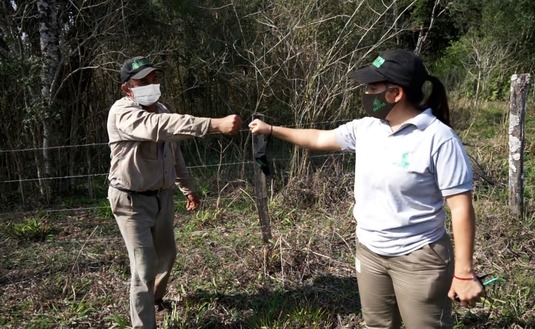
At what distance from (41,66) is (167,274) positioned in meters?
4.23

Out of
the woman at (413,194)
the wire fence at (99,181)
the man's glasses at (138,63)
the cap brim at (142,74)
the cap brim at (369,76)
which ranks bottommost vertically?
the wire fence at (99,181)

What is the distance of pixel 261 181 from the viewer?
380 centimetres

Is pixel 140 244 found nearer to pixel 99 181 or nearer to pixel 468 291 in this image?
pixel 468 291

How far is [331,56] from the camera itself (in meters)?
6.23

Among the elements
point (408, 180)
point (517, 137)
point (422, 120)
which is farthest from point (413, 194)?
point (517, 137)

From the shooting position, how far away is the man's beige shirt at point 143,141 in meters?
2.72

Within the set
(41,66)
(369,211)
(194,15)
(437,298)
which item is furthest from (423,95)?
(194,15)

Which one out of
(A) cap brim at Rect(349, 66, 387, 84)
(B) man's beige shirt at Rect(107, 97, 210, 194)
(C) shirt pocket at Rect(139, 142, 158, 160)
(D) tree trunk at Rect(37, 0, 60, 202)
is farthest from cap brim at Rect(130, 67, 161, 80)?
(D) tree trunk at Rect(37, 0, 60, 202)

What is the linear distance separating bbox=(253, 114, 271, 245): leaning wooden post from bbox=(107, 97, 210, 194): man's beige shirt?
55 cm

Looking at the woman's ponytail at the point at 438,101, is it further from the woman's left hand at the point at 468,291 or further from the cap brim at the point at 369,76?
the woman's left hand at the point at 468,291

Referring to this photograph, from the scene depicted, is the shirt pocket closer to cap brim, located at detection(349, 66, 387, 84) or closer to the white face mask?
the white face mask

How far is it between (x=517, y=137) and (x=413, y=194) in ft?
10.4

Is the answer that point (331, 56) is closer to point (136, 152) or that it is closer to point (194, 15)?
point (194, 15)

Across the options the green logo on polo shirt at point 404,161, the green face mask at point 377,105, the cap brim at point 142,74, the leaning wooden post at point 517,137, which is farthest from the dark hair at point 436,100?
the leaning wooden post at point 517,137
